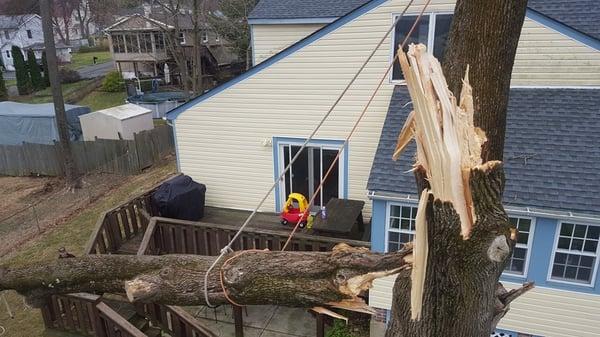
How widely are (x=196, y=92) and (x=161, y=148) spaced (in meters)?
7.17

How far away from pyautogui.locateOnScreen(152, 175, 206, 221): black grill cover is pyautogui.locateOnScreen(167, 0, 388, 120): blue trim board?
179 cm

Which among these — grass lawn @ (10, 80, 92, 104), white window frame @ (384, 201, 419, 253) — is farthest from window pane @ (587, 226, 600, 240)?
grass lawn @ (10, 80, 92, 104)

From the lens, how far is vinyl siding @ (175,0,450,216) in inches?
333

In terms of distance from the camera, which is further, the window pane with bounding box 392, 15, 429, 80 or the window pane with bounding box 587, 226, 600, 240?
the window pane with bounding box 392, 15, 429, 80

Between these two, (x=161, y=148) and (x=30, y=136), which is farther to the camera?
(x=30, y=136)

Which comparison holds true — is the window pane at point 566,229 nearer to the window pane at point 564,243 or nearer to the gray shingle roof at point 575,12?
the window pane at point 564,243

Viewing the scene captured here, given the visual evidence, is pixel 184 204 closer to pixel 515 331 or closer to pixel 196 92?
pixel 515 331

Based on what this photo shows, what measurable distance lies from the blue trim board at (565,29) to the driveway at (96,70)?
41.4 m

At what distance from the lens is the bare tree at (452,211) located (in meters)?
2.51

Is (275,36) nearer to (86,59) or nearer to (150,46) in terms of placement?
(150,46)

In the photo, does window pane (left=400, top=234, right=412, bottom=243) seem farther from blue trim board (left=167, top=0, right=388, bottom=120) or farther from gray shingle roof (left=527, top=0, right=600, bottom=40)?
gray shingle roof (left=527, top=0, right=600, bottom=40)

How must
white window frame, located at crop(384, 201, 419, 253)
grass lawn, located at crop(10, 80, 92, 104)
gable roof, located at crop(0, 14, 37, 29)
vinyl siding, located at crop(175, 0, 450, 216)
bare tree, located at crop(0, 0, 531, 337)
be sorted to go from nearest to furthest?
bare tree, located at crop(0, 0, 531, 337), white window frame, located at crop(384, 201, 419, 253), vinyl siding, located at crop(175, 0, 450, 216), grass lawn, located at crop(10, 80, 92, 104), gable roof, located at crop(0, 14, 37, 29)

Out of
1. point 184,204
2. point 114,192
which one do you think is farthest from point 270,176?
point 114,192

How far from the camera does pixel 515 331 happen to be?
22.2ft
